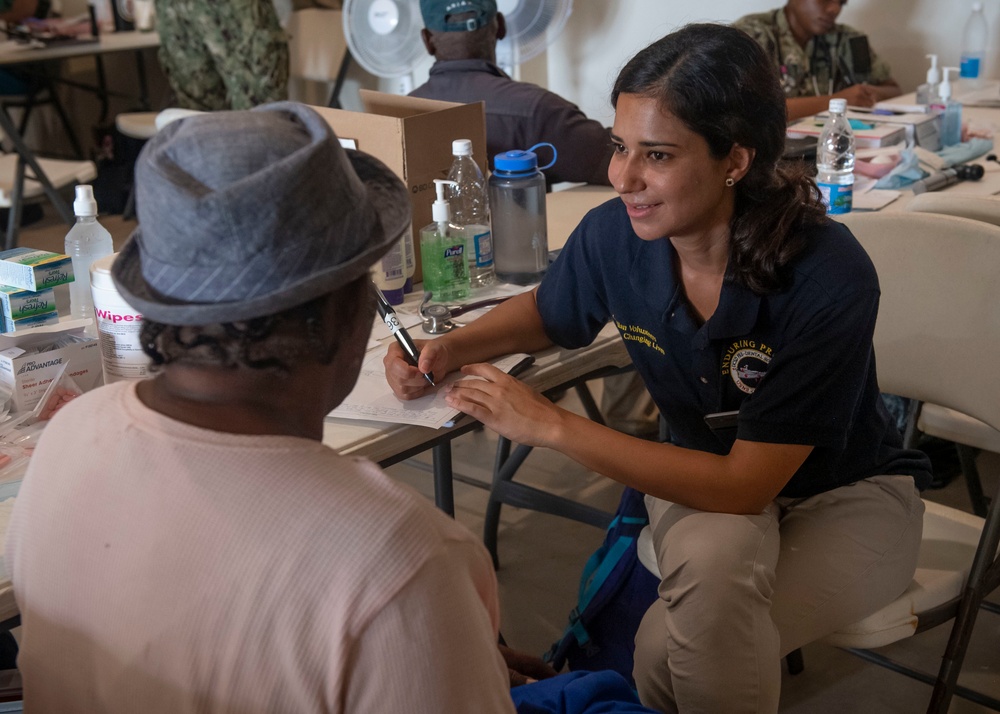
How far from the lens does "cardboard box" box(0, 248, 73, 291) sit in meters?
1.53

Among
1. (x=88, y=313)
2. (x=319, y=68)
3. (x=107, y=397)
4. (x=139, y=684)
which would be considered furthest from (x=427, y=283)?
(x=319, y=68)

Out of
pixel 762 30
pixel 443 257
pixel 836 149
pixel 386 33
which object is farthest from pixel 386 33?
pixel 443 257

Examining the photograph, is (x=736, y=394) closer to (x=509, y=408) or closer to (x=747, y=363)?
(x=747, y=363)

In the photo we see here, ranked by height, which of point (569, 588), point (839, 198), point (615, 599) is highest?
point (839, 198)

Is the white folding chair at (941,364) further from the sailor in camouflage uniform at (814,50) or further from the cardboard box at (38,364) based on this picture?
the sailor in camouflage uniform at (814,50)

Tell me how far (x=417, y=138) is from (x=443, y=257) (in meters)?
0.23

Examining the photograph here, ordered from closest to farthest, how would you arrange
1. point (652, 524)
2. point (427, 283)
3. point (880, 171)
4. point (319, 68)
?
point (652, 524)
point (427, 283)
point (880, 171)
point (319, 68)

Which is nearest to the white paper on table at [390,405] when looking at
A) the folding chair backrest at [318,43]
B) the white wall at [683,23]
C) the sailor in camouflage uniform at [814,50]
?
the white wall at [683,23]

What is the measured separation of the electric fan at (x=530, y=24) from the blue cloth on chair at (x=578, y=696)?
2.86m

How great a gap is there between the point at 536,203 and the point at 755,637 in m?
0.88

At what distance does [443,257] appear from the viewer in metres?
1.77

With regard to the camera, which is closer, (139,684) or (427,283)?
Answer: (139,684)

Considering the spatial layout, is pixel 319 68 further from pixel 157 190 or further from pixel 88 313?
pixel 157 190

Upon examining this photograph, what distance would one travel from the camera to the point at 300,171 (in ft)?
2.37
